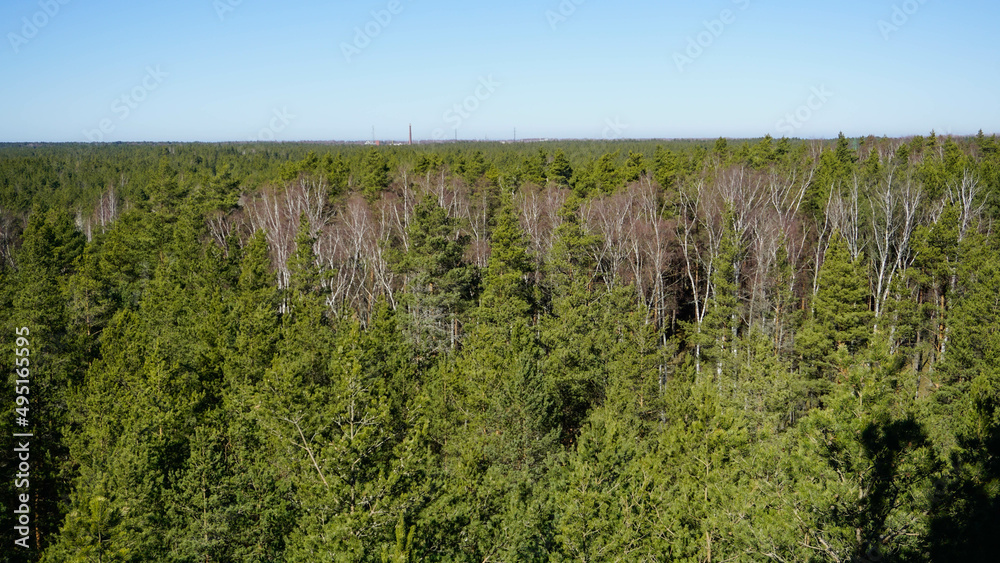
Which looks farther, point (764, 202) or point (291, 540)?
point (764, 202)

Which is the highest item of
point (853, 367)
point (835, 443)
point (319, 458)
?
point (853, 367)

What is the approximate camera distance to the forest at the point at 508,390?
11594 mm

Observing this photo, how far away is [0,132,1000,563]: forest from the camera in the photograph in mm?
11594

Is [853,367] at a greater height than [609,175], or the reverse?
[609,175]

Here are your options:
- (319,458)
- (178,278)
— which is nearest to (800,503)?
(319,458)

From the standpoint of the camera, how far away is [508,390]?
20.0 metres

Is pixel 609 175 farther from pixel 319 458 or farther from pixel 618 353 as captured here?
pixel 319 458

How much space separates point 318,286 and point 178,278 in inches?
280

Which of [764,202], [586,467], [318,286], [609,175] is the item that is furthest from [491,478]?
[609,175]

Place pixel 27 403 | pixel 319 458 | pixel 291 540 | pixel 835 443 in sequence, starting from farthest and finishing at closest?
pixel 27 403, pixel 291 540, pixel 319 458, pixel 835 443

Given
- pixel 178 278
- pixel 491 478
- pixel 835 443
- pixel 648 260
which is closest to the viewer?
pixel 835 443

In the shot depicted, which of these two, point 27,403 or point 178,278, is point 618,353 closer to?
point 27,403

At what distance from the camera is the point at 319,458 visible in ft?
41.5

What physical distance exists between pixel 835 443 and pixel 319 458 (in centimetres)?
956
